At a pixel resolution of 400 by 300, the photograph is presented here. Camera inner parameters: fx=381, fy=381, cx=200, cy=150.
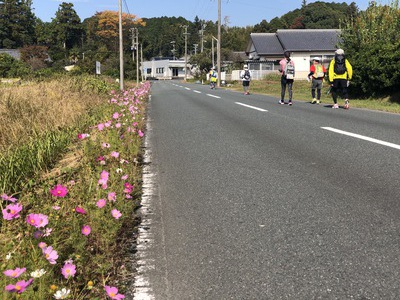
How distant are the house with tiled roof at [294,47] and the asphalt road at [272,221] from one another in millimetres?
43735

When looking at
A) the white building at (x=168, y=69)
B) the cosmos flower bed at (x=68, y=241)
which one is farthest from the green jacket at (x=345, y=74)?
the white building at (x=168, y=69)

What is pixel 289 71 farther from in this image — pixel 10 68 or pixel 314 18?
pixel 314 18

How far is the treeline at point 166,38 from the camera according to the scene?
638 inches

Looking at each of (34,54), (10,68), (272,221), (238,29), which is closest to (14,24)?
(34,54)

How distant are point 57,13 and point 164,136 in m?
100

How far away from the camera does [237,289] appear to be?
2178 mm

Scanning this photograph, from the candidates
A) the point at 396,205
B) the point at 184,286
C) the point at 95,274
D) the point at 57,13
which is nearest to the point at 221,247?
the point at 184,286

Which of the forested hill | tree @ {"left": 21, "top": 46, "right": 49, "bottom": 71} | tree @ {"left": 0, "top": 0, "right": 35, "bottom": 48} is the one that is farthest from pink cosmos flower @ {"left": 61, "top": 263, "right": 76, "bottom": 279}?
tree @ {"left": 0, "top": 0, "right": 35, "bottom": 48}

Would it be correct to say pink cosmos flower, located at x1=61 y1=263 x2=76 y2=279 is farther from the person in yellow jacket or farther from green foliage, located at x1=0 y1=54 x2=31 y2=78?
green foliage, located at x1=0 y1=54 x2=31 y2=78

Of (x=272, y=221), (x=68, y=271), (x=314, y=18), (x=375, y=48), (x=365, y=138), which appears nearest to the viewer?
(x=68, y=271)

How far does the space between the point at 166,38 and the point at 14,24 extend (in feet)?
188

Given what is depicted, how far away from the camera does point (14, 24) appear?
90.1 m

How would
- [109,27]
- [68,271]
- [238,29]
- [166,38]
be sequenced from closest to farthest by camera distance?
[68,271], [109,27], [238,29], [166,38]

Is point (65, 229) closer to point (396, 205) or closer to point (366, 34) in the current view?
point (396, 205)
